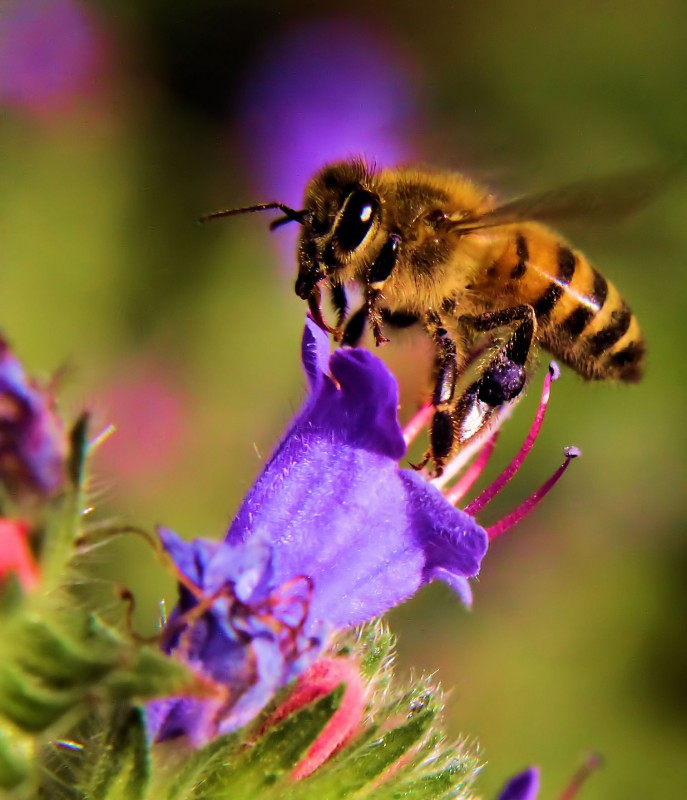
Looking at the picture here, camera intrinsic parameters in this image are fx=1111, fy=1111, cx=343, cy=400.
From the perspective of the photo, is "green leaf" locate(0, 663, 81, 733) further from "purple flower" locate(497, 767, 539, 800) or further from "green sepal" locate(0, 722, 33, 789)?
"purple flower" locate(497, 767, 539, 800)

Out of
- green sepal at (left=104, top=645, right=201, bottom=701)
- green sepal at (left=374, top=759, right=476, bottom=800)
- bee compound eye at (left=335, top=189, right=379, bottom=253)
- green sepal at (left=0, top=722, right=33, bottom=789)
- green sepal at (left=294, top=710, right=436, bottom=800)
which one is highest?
bee compound eye at (left=335, top=189, right=379, bottom=253)

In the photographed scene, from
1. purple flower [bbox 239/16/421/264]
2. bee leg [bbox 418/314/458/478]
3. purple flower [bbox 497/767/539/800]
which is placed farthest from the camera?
purple flower [bbox 239/16/421/264]

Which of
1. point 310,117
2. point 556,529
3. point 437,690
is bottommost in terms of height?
point 556,529

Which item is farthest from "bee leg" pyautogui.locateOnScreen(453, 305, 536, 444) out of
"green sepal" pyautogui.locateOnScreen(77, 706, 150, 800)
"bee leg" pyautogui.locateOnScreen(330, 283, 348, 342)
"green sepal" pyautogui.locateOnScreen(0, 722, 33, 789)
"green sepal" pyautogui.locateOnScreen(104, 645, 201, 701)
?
"green sepal" pyautogui.locateOnScreen(0, 722, 33, 789)

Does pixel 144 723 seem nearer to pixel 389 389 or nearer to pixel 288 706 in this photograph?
pixel 288 706

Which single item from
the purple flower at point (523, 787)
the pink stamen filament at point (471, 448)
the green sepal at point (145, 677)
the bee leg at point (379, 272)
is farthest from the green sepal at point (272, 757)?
the bee leg at point (379, 272)

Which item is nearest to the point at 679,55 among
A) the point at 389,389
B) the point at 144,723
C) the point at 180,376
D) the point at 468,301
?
the point at 180,376
